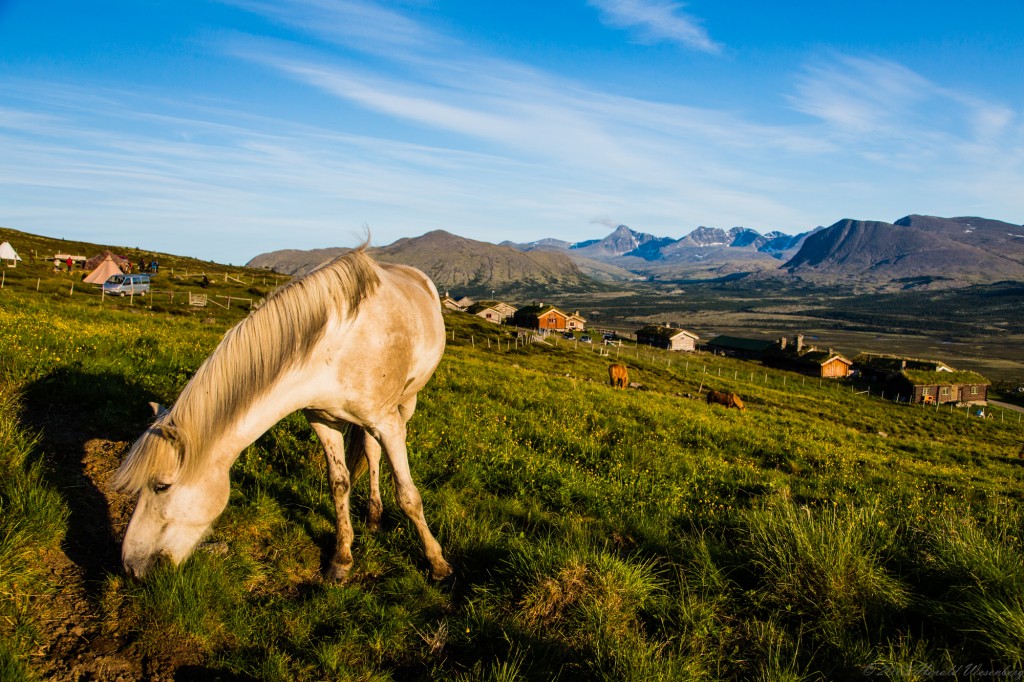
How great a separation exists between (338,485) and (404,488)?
0.73 meters

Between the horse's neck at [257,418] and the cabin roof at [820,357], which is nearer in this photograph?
the horse's neck at [257,418]

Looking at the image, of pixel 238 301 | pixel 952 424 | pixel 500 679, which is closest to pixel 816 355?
pixel 952 424

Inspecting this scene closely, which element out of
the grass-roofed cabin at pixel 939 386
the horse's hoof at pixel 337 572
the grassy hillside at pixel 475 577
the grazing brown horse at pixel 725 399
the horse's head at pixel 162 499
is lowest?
the grass-roofed cabin at pixel 939 386

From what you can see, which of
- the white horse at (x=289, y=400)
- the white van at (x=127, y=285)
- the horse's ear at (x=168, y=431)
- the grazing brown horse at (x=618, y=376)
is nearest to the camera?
the horse's ear at (x=168, y=431)

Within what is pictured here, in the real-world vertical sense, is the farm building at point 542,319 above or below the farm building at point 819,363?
above

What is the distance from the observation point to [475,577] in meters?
5.38

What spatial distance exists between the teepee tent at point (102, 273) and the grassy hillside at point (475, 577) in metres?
69.1

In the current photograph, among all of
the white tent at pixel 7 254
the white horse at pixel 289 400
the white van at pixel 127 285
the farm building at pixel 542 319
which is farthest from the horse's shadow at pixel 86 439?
the farm building at pixel 542 319

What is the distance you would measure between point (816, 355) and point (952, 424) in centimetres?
3667

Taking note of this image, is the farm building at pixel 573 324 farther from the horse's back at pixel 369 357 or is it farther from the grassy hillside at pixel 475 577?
the horse's back at pixel 369 357

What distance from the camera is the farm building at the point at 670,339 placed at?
366 feet

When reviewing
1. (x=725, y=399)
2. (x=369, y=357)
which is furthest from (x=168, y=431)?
(x=725, y=399)

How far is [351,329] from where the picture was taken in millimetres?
5215

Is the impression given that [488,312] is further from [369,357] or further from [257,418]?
[257,418]
